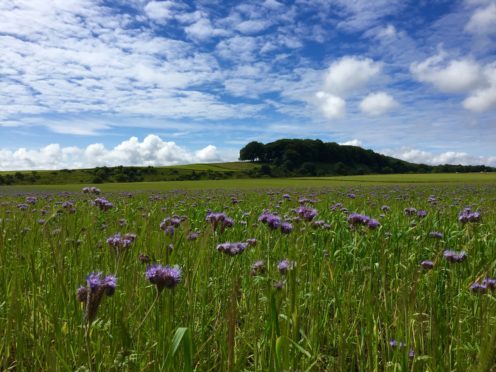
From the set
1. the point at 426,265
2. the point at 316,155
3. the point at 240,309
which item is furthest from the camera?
the point at 316,155

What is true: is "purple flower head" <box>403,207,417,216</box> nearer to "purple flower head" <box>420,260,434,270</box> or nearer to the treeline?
"purple flower head" <box>420,260,434,270</box>

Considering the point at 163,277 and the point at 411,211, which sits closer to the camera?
the point at 163,277

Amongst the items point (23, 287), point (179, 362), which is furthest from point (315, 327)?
point (23, 287)

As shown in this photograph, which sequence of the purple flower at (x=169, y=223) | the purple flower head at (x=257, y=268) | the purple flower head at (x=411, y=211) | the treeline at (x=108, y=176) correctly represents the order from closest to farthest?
the purple flower head at (x=257, y=268) → the purple flower at (x=169, y=223) → the purple flower head at (x=411, y=211) → the treeline at (x=108, y=176)

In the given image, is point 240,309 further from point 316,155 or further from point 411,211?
point 316,155

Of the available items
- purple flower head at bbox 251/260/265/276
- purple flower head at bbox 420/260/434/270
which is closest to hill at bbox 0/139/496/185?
purple flower head at bbox 251/260/265/276

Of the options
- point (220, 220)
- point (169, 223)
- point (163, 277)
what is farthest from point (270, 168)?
point (163, 277)

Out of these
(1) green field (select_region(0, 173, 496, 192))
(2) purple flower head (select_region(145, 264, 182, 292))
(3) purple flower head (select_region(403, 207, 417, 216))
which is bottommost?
(1) green field (select_region(0, 173, 496, 192))

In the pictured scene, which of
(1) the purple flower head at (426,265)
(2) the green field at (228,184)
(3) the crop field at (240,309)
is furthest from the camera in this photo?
(2) the green field at (228,184)

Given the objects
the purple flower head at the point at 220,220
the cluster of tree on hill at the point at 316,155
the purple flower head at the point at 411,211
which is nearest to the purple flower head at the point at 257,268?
the purple flower head at the point at 220,220

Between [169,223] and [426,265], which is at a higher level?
[169,223]

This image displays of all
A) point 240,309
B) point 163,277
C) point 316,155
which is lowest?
point 240,309

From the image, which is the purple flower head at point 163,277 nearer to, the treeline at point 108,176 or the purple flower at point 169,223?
the purple flower at point 169,223

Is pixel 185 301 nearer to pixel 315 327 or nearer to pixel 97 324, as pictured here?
pixel 97 324
